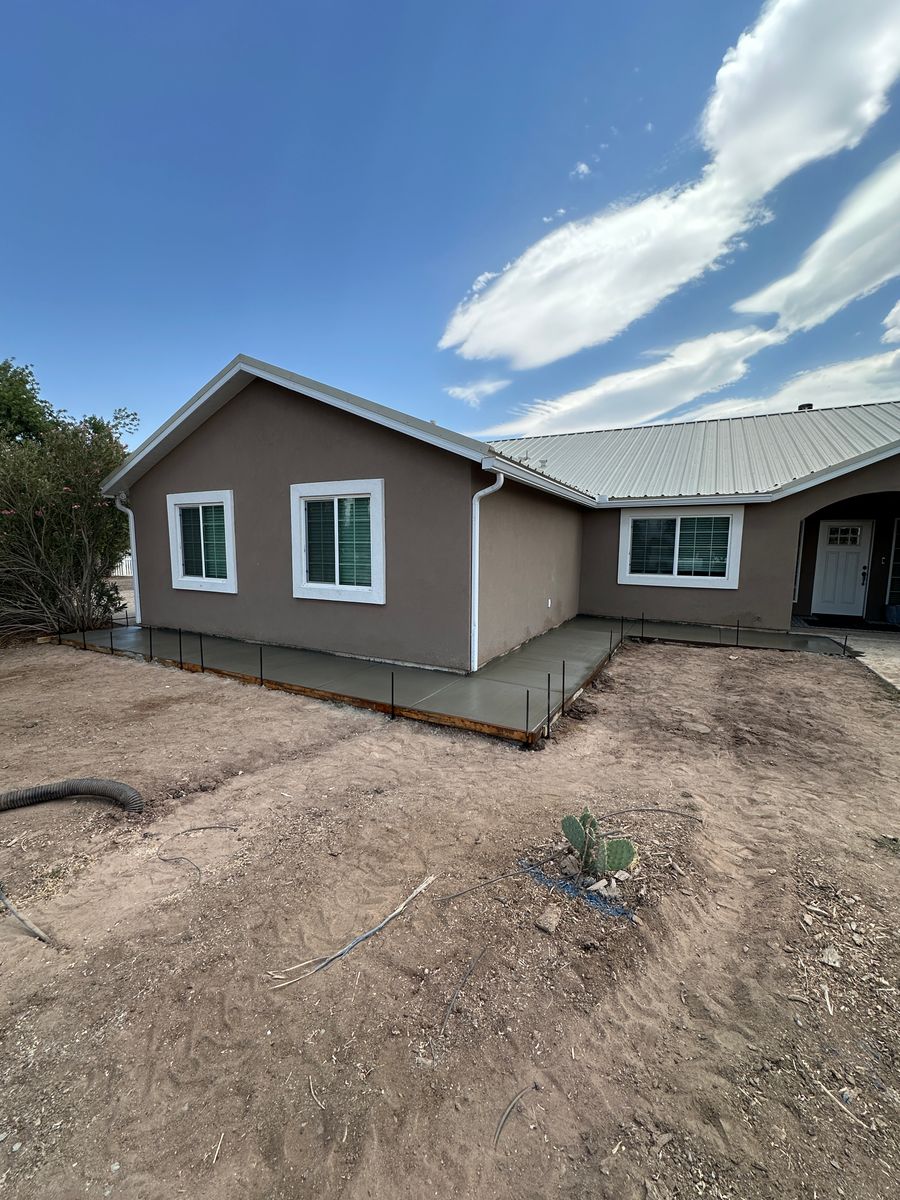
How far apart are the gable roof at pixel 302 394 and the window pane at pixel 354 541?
1150 mm

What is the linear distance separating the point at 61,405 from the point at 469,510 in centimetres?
1953

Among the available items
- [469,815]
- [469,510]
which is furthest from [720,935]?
[469,510]

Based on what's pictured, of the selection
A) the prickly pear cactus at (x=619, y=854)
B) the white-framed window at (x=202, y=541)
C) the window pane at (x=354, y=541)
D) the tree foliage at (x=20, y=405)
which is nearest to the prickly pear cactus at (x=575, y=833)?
the prickly pear cactus at (x=619, y=854)

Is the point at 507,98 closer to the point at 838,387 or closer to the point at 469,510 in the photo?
the point at 469,510

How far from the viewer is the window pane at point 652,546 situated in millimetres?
9727

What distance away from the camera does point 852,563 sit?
33.8 feet

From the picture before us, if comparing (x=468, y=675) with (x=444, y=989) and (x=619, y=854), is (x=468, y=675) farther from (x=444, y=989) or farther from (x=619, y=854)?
(x=444, y=989)

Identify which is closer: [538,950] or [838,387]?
[538,950]

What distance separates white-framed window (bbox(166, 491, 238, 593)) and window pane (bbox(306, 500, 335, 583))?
5.14 ft

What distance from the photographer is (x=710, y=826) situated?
3164mm

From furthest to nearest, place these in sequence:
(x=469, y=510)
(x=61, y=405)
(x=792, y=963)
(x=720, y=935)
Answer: (x=61, y=405) → (x=469, y=510) → (x=720, y=935) → (x=792, y=963)

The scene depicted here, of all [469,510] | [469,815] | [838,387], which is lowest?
[469,815]

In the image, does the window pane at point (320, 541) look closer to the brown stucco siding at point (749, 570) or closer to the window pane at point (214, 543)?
the window pane at point (214, 543)

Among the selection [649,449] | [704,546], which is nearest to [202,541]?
[704,546]
